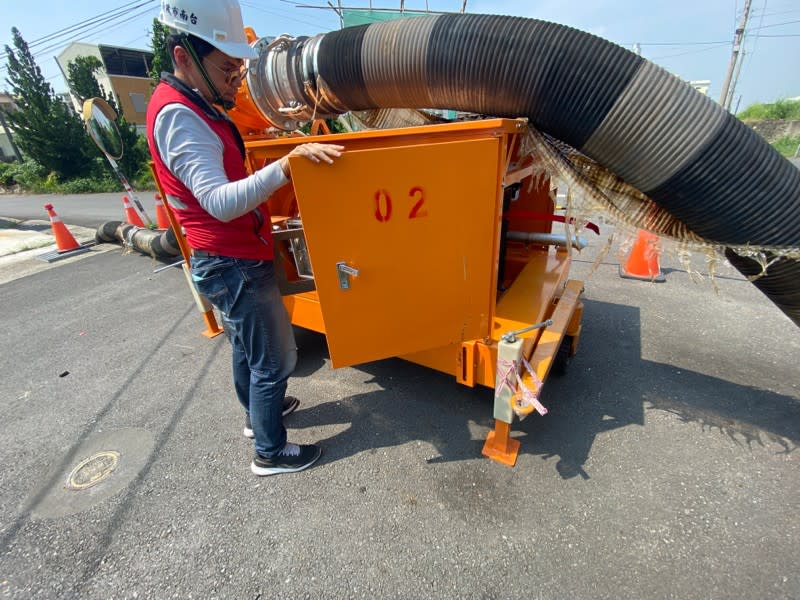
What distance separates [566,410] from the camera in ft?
7.91

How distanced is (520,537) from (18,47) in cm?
3118

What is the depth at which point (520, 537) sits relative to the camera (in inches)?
65.7

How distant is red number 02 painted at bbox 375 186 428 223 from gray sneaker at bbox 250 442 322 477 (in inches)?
55.3

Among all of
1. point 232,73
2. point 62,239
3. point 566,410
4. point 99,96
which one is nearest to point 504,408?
point 566,410

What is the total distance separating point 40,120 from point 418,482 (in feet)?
90.2

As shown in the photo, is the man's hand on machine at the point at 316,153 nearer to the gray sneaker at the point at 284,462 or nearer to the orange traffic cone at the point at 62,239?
the gray sneaker at the point at 284,462

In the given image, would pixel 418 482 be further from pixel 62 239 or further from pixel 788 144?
pixel 788 144

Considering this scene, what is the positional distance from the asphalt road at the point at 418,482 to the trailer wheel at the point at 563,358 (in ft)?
0.24

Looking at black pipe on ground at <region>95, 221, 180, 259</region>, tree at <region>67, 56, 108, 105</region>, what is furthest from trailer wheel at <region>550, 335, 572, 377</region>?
tree at <region>67, 56, 108, 105</region>

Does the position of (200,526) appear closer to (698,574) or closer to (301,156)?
(301,156)

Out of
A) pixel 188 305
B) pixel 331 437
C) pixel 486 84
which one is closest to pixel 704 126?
pixel 486 84

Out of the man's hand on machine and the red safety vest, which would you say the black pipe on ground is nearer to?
the red safety vest

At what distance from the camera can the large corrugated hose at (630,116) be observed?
57.5 inches

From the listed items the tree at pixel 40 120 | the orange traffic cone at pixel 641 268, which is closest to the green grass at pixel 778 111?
the orange traffic cone at pixel 641 268
